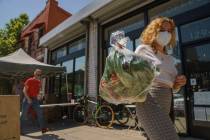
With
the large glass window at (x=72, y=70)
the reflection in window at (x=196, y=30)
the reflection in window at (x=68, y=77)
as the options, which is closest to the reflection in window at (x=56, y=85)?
the large glass window at (x=72, y=70)

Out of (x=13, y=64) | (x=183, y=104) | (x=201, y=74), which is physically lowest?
(x=183, y=104)

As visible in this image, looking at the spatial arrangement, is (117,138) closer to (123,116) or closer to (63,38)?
(123,116)

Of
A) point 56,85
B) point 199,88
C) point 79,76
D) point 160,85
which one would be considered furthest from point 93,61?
point 160,85

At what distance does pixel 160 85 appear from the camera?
184 centimetres

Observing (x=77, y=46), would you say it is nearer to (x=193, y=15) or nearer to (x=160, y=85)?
(x=193, y=15)

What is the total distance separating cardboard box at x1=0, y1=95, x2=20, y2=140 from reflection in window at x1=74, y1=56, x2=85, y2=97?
5.71 meters

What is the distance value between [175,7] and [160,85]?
15.8 ft

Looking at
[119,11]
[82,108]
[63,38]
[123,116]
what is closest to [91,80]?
[82,108]

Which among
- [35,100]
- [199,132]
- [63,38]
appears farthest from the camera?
[63,38]

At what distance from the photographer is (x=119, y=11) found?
7.64 meters

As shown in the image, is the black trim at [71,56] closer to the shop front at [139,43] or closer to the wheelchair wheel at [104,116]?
the shop front at [139,43]

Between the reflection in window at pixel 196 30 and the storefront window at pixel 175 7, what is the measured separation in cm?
39

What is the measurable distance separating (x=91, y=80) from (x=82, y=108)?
989 mm

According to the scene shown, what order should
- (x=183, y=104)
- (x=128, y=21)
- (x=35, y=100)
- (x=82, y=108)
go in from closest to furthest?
(x=183, y=104), (x=35, y=100), (x=128, y=21), (x=82, y=108)
